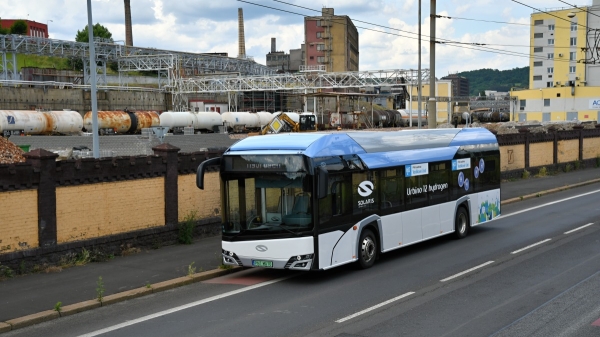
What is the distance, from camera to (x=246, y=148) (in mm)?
13469

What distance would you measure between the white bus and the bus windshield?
20 mm

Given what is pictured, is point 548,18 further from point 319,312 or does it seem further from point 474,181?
point 319,312

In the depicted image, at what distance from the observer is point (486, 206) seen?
783 inches

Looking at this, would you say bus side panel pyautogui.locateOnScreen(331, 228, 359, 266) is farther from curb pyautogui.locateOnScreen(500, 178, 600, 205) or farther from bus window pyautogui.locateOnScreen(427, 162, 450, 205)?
curb pyautogui.locateOnScreen(500, 178, 600, 205)

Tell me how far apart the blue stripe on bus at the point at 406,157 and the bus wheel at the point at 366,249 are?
153 centimetres

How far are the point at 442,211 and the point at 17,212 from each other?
10528 millimetres

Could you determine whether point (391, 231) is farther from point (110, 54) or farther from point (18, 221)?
point (110, 54)

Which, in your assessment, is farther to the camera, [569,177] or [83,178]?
[569,177]

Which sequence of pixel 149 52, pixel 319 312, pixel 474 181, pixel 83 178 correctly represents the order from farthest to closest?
pixel 149 52 < pixel 474 181 < pixel 83 178 < pixel 319 312

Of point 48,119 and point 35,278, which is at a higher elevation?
point 48,119

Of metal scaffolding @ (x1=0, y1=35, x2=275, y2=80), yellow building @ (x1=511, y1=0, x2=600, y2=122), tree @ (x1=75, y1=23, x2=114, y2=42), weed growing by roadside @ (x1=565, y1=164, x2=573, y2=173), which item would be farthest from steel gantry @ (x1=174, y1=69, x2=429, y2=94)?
tree @ (x1=75, y1=23, x2=114, y2=42)

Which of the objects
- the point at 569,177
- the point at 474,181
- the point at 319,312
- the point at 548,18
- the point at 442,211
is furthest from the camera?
the point at 548,18

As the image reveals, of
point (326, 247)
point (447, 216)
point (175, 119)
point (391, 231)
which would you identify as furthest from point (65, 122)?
point (326, 247)

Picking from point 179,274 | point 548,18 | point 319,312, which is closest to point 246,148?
point 179,274
